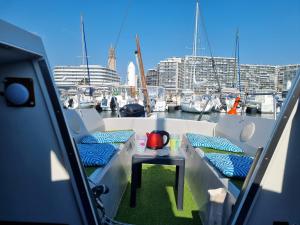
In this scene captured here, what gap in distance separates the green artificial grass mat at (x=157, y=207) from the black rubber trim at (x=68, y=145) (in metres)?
1.05

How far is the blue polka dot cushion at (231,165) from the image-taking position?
2020mm

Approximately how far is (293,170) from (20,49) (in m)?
1.43

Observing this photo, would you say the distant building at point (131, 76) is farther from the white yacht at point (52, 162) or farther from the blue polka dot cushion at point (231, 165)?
the white yacht at point (52, 162)

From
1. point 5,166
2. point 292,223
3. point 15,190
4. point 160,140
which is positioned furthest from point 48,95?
point 160,140

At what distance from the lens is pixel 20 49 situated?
38.3 inches

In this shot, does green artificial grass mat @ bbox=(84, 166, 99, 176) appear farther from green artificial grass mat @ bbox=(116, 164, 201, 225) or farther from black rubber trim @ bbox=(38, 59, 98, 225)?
black rubber trim @ bbox=(38, 59, 98, 225)

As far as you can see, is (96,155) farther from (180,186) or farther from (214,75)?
(214,75)

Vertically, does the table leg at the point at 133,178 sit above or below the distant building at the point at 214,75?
below

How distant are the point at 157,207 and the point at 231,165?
2.88 ft

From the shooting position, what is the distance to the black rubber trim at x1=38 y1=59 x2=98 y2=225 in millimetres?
1146

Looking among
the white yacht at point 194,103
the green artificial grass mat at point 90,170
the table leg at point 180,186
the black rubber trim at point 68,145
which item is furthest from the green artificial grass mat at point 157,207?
the white yacht at point 194,103

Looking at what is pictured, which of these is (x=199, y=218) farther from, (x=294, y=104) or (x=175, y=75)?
(x=175, y=75)

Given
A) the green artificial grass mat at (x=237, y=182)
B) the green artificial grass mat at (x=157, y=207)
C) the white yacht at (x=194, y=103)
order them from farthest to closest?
the white yacht at (x=194, y=103) < the green artificial grass mat at (x=157, y=207) < the green artificial grass mat at (x=237, y=182)

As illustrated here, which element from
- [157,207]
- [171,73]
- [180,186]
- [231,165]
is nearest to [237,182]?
[231,165]
